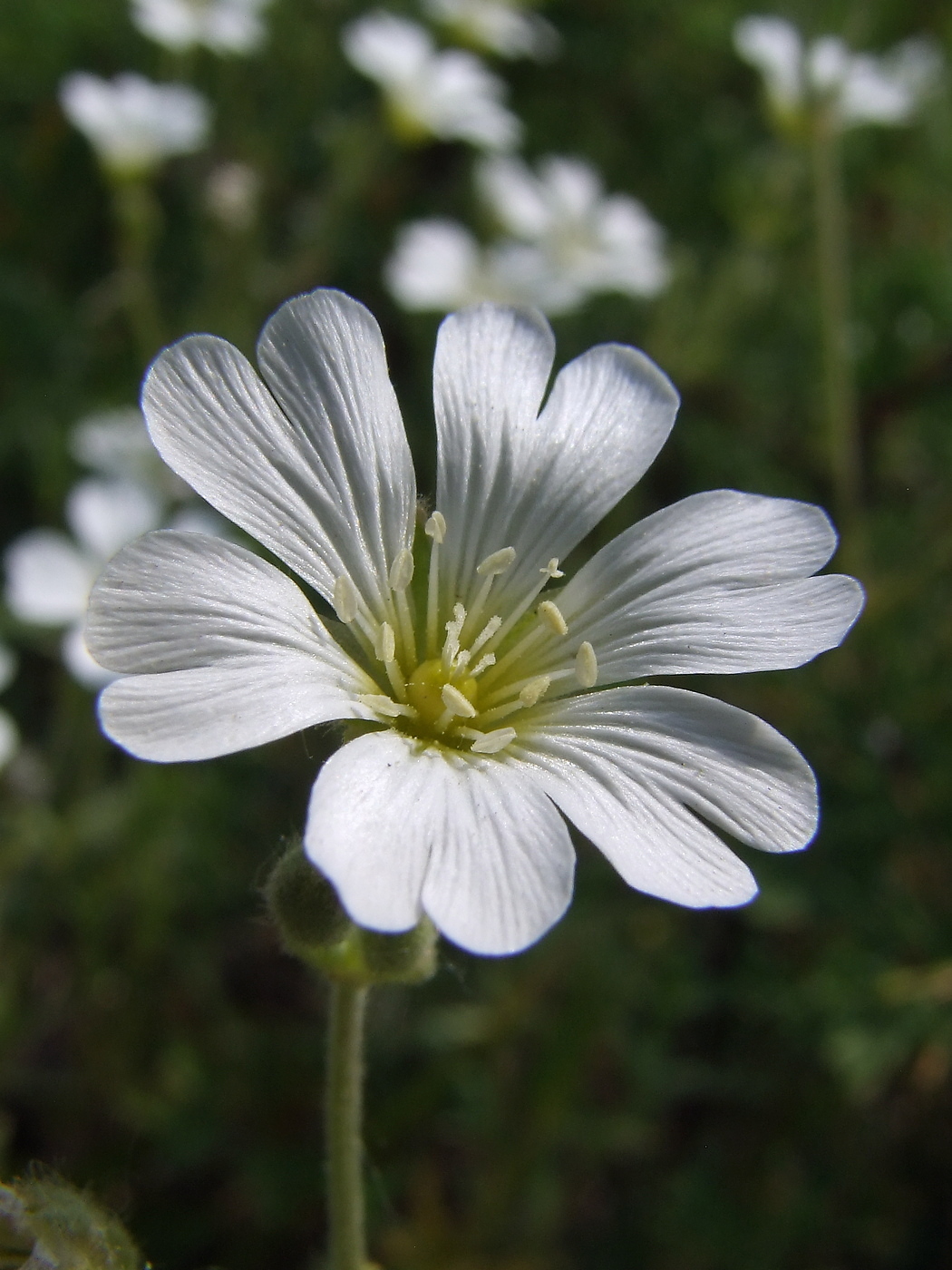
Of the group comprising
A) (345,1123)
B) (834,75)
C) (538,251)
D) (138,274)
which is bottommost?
(345,1123)

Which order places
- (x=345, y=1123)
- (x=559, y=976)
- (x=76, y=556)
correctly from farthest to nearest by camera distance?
(x=76, y=556) < (x=559, y=976) < (x=345, y=1123)

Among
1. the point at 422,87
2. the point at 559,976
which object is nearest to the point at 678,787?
the point at 559,976

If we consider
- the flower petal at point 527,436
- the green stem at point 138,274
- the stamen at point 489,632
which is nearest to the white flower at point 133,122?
the green stem at point 138,274

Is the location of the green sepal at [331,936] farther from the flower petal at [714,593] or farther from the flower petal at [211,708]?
the flower petal at [714,593]

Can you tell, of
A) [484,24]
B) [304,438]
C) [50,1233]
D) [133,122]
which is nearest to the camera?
[50,1233]

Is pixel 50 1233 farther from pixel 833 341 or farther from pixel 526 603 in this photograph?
pixel 833 341

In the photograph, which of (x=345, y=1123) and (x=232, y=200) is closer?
(x=345, y=1123)

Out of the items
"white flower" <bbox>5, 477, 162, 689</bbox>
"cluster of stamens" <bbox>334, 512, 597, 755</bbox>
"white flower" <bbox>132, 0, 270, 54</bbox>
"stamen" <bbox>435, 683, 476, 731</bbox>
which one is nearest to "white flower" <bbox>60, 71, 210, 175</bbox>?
"white flower" <bbox>132, 0, 270, 54</bbox>
